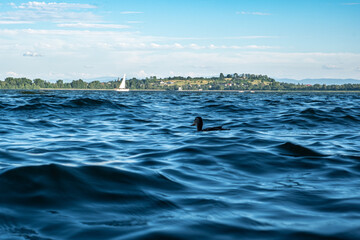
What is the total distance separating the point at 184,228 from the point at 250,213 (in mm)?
1238

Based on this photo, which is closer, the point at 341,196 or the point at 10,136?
the point at 341,196

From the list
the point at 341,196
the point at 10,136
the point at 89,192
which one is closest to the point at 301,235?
the point at 341,196

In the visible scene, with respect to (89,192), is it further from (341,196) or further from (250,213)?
(341,196)

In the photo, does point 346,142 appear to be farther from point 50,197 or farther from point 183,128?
point 50,197

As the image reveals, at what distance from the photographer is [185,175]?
8891 millimetres

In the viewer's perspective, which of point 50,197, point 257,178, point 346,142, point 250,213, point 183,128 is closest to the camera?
point 250,213

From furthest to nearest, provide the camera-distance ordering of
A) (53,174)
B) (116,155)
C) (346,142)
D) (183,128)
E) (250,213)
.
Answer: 1. (183,128)
2. (346,142)
3. (116,155)
4. (53,174)
5. (250,213)

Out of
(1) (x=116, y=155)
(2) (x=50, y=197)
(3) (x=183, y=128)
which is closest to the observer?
(2) (x=50, y=197)

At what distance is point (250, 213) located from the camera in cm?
611

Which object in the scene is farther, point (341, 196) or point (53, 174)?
point (53, 174)

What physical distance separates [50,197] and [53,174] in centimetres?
120

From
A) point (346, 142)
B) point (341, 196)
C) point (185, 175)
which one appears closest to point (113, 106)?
point (346, 142)

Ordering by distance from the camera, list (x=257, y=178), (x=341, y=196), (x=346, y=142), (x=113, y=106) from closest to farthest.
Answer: (x=341, y=196) → (x=257, y=178) → (x=346, y=142) → (x=113, y=106)

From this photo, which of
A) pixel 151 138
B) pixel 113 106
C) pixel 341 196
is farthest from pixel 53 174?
pixel 113 106
